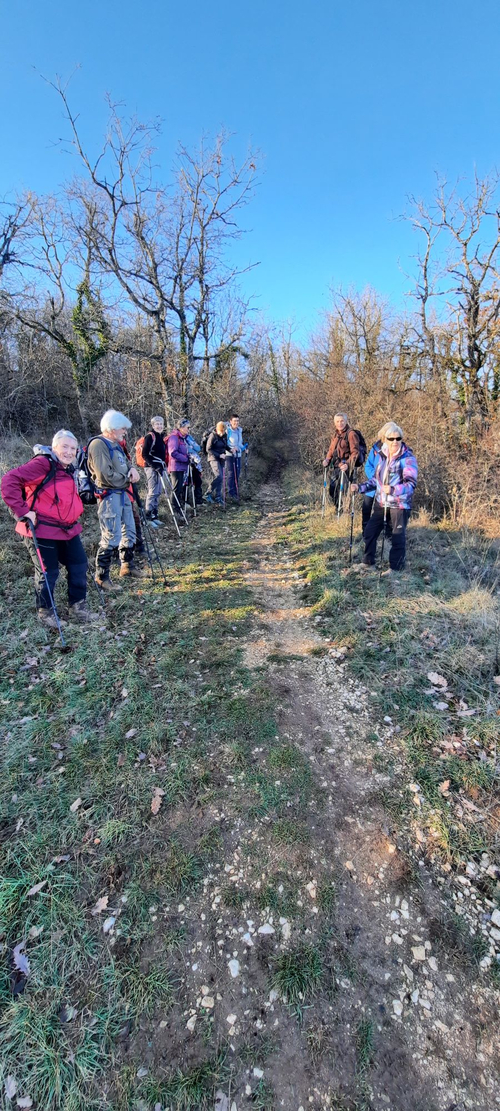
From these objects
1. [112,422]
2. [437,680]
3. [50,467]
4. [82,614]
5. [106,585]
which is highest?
[112,422]

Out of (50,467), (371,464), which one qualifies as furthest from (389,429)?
(50,467)

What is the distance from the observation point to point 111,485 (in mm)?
5652

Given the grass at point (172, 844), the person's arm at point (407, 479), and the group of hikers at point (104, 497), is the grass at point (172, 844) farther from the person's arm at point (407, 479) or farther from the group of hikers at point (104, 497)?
the person's arm at point (407, 479)

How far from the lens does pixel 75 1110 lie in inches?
67.0

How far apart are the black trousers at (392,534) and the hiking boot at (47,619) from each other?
4.54 meters

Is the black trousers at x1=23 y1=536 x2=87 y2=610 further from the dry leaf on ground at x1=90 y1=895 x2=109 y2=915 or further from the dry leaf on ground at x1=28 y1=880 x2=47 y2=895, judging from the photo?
the dry leaf on ground at x1=90 y1=895 x2=109 y2=915

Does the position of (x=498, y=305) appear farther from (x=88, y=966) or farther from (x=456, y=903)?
(x=88, y=966)

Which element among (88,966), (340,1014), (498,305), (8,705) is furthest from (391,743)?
(498,305)

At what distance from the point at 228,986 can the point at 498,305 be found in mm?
11707

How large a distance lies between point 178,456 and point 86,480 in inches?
163

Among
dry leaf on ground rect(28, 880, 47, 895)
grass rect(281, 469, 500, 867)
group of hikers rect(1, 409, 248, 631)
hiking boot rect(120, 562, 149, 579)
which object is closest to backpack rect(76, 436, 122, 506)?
group of hikers rect(1, 409, 248, 631)

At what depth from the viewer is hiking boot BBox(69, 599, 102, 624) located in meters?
5.19

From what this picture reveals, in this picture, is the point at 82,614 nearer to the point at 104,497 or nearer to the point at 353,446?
the point at 104,497

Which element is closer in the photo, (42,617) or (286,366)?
(42,617)
